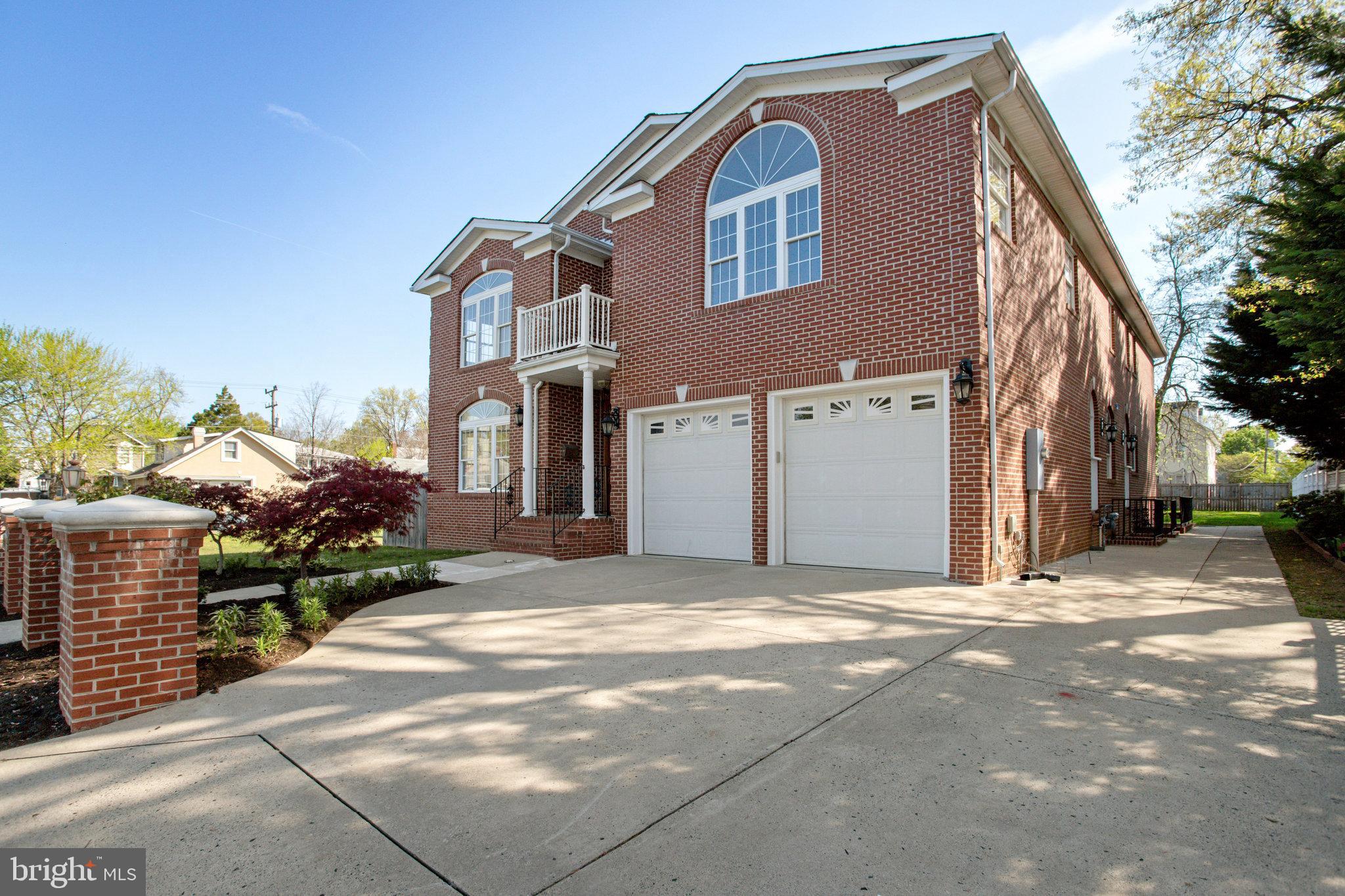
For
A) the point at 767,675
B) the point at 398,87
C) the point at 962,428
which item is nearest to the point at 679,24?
the point at 398,87

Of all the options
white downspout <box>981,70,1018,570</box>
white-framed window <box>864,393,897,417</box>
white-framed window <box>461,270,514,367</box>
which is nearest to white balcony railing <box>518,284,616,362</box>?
white-framed window <box>461,270,514,367</box>

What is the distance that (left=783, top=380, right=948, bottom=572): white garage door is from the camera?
7914mm

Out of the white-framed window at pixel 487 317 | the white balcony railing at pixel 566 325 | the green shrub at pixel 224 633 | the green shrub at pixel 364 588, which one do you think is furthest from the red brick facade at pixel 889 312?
the green shrub at pixel 224 633

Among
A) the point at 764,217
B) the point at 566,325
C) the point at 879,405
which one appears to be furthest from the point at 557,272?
the point at 879,405

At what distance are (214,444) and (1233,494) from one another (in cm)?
5564

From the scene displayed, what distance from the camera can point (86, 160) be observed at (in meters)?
15.9

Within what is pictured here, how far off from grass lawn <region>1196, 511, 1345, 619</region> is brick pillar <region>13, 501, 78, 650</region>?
35.7ft

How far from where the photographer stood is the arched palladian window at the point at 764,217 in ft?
29.9

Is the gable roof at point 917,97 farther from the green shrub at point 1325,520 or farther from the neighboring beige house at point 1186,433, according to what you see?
the neighboring beige house at point 1186,433

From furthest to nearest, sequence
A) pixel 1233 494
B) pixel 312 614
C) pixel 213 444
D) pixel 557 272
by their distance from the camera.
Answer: pixel 213 444, pixel 1233 494, pixel 557 272, pixel 312 614

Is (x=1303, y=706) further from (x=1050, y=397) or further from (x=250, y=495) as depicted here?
(x=250, y=495)

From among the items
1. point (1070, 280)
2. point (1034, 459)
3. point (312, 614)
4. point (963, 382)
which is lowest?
point (312, 614)

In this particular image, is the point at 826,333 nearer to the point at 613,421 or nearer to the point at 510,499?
the point at 613,421

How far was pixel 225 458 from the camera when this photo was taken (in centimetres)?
3666
